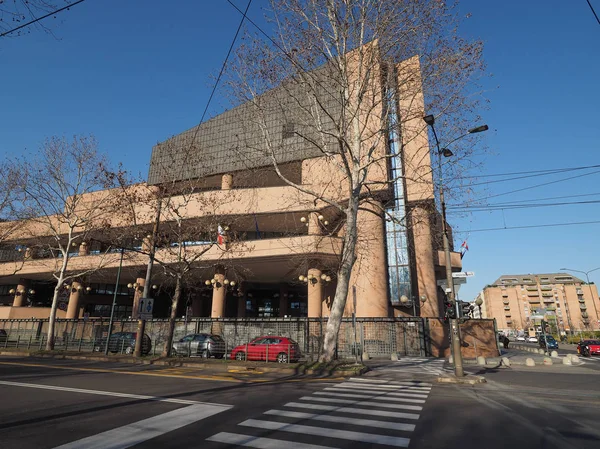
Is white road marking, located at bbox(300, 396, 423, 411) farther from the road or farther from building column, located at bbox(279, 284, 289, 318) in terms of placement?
building column, located at bbox(279, 284, 289, 318)

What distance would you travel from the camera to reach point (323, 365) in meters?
13.4

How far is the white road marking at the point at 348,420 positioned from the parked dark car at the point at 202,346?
46.0ft

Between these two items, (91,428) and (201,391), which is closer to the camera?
(91,428)

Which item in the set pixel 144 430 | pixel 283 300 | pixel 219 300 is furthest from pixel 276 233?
pixel 144 430

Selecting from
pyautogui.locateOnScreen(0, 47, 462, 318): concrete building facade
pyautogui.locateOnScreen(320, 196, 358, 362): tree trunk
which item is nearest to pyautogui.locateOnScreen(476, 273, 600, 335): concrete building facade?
pyautogui.locateOnScreen(0, 47, 462, 318): concrete building facade

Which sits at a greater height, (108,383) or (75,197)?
(75,197)

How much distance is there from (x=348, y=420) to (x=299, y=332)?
54.9 ft

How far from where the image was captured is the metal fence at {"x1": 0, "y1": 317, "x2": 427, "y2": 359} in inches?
869

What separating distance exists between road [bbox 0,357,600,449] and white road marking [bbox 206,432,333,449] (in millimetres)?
14

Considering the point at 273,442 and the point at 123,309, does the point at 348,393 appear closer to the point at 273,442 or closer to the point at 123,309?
the point at 273,442

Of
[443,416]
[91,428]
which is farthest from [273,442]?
[443,416]

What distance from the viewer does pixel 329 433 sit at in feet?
16.4

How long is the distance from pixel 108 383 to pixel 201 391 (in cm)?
317

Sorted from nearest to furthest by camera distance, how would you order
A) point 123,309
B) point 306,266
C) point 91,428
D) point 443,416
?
point 91,428, point 443,416, point 306,266, point 123,309
